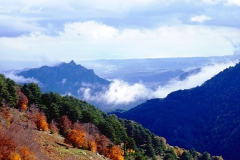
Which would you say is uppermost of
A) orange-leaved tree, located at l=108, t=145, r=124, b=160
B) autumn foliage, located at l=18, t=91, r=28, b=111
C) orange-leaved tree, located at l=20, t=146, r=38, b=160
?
autumn foliage, located at l=18, t=91, r=28, b=111

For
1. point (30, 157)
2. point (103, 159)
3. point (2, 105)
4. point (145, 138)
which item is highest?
point (2, 105)

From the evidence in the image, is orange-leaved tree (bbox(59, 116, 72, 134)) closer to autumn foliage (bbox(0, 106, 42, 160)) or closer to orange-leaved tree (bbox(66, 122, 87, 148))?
orange-leaved tree (bbox(66, 122, 87, 148))

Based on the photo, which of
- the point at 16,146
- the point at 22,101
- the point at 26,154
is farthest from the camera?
the point at 22,101

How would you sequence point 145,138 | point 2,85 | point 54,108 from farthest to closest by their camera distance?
point 145,138 < point 54,108 < point 2,85

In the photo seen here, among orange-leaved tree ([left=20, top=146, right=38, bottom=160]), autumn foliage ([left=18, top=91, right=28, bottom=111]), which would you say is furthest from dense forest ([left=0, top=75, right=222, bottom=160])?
orange-leaved tree ([left=20, top=146, right=38, bottom=160])

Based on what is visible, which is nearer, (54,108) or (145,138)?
(54,108)

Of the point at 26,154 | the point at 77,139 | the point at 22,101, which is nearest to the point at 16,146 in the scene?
the point at 26,154

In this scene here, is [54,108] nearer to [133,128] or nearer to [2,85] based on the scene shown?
[2,85]

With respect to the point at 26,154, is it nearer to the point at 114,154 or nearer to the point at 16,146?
the point at 16,146

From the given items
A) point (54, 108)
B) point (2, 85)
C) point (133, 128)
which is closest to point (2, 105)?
point (2, 85)

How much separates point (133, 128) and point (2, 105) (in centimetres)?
9071

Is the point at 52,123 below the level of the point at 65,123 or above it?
above

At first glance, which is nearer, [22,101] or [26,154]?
[26,154]

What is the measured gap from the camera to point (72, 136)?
70.0 metres
